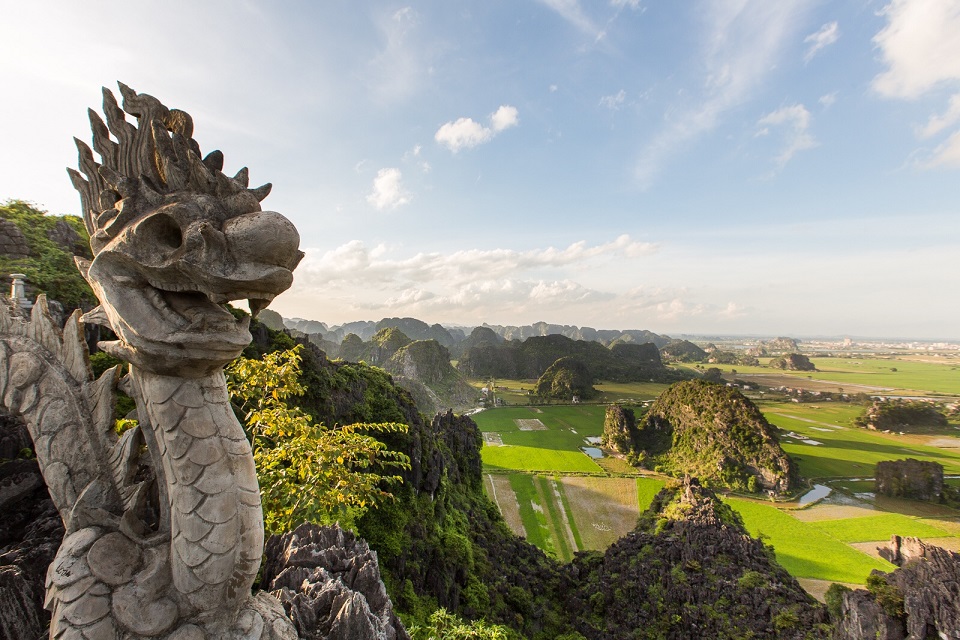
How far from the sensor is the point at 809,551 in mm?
24562

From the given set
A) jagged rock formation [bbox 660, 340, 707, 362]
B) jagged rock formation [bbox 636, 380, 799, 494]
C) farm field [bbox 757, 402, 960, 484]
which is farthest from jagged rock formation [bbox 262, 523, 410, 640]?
jagged rock formation [bbox 660, 340, 707, 362]

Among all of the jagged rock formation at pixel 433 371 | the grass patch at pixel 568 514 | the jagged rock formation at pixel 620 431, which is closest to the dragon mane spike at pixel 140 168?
the grass patch at pixel 568 514

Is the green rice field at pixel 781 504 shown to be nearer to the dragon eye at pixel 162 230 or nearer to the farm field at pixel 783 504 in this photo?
the farm field at pixel 783 504

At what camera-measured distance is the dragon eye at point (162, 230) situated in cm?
243

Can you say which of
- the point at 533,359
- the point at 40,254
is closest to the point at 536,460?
the point at 40,254

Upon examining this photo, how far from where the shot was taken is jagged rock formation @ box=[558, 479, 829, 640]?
12695 mm

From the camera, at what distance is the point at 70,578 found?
2.45 meters

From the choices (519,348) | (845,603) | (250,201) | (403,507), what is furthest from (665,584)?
(519,348)

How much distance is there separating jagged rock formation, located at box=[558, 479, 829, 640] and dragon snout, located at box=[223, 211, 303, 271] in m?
16.8

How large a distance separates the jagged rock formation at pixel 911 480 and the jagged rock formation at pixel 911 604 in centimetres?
3320

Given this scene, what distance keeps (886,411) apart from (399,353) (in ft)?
248

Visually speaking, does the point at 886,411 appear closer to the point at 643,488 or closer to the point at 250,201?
the point at 643,488

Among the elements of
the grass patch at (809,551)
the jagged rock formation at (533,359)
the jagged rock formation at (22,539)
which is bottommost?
the grass patch at (809,551)

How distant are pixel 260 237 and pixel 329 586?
11.6ft
